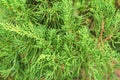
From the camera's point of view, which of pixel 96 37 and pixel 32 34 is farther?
pixel 96 37

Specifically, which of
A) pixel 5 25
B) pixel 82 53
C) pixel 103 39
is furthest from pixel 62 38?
pixel 5 25

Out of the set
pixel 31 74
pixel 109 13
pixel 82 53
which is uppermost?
pixel 109 13

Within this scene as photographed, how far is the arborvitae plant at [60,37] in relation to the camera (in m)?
1.37

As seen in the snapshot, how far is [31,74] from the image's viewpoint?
1.56m

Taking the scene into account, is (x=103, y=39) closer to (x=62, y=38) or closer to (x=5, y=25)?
(x=62, y=38)

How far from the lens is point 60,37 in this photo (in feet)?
4.77

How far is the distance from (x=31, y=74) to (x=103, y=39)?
57 cm

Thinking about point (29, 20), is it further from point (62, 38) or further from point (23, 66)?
point (23, 66)

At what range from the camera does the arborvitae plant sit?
1.37 m

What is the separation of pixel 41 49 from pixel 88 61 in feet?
1.10

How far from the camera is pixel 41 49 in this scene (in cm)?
152

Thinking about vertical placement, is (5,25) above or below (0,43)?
above

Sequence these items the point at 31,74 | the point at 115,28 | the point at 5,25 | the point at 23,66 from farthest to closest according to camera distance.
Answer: the point at 23,66 → the point at 31,74 → the point at 115,28 → the point at 5,25

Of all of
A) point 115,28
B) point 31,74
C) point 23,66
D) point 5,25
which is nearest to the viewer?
point 5,25
